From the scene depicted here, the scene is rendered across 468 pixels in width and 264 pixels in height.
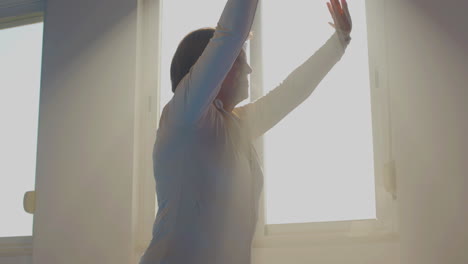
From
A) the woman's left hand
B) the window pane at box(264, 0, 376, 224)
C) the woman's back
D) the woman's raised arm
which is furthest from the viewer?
the window pane at box(264, 0, 376, 224)

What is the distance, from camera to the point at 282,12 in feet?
7.73

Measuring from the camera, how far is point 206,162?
1261 mm

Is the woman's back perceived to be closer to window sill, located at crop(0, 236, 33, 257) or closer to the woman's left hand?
the woman's left hand

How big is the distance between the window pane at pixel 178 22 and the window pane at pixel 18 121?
802 millimetres

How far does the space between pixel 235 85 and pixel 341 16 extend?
389mm

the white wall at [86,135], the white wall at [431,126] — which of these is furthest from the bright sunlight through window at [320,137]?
the white wall at [86,135]

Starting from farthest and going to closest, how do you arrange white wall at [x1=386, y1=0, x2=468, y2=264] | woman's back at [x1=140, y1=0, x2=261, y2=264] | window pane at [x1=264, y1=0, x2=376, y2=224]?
window pane at [x1=264, y1=0, x2=376, y2=224], white wall at [x1=386, y1=0, x2=468, y2=264], woman's back at [x1=140, y1=0, x2=261, y2=264]

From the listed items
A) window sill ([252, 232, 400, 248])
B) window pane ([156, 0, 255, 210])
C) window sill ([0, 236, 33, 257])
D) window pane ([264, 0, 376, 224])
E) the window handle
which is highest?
window pane ([156, 0, 255, 210])

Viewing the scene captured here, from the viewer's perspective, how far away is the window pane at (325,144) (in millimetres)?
2160

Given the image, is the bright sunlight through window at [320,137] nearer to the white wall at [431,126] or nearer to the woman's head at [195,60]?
the white wall at [431,126]

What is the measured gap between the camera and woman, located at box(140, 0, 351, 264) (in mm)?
1103

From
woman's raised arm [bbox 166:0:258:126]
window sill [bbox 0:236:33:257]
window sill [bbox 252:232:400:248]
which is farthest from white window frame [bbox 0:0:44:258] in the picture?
woman's raised arm [bbox 166:0:258:126]

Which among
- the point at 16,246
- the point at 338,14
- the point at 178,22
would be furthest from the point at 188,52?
the point at 16,246

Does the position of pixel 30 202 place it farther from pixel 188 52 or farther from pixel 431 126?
pixel 431 126
